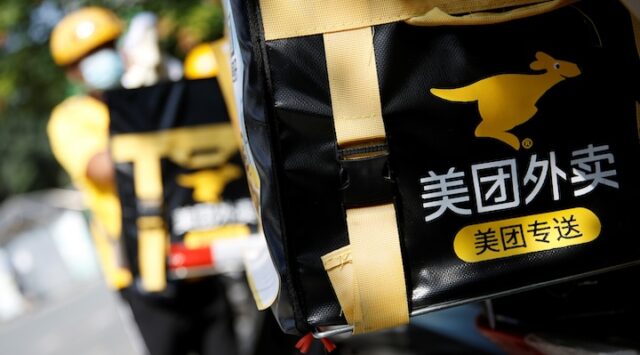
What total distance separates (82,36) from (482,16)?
323 centimetres

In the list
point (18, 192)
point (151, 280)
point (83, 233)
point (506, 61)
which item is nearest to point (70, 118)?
point (151, 280)

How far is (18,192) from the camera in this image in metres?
31.0

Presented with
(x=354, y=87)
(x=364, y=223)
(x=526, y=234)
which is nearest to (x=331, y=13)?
(x=354, y=87)

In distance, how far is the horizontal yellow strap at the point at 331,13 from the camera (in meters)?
1.82

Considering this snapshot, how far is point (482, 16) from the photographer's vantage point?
6.14ft

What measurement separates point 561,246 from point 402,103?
1.64 feet

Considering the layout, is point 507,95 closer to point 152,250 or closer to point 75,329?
point 152,250

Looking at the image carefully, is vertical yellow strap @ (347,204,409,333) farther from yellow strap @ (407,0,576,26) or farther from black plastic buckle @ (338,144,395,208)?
yellow strap @ (407,0,576,26)

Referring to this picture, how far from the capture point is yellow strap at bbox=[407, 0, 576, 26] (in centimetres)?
186

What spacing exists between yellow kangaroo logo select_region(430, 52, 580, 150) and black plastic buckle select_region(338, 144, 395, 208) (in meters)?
0.19

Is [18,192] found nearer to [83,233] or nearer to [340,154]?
[83,233]

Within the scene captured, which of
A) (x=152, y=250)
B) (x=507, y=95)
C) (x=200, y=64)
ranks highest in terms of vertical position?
(x=200, y=64)

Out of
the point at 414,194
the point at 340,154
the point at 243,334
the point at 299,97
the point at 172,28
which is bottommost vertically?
the point at 243,334

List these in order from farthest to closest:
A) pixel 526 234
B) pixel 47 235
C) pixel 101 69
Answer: pixel 47 235, pixel 101 69, pixel 526 234
